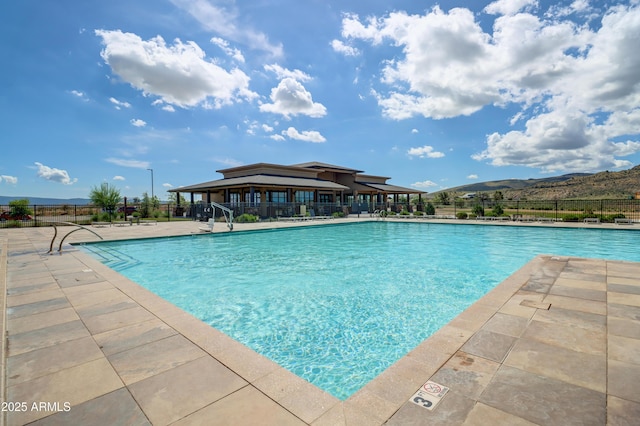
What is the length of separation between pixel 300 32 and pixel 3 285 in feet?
45.0

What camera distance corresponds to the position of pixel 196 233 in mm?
15688

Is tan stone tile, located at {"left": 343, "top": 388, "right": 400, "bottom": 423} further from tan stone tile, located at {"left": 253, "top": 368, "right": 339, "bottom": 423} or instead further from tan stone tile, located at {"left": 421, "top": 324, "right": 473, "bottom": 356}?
tan stone tile, located at {"left": 421, "top": 324, "right": 473, "bottom": 356}

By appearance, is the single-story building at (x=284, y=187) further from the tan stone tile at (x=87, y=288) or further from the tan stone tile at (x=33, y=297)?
the tan stone tile at (x=33, y=297)

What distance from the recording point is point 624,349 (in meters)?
2.99

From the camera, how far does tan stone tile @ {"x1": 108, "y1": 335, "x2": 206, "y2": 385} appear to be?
8.62 feet

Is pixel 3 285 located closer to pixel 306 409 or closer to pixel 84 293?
pixel 84 293

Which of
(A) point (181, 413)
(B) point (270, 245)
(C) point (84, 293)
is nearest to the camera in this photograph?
(A) point (181, 413)

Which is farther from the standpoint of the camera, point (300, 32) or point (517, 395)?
point (300, 32)

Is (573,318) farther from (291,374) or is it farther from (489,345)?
(291,374)

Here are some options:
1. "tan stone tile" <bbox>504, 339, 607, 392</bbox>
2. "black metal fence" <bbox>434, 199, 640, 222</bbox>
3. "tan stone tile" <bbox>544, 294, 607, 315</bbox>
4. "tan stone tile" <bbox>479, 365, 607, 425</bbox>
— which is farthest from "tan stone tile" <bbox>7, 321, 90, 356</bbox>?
"black metal fence" <bbox>434, 199, 640, 222</bbox>

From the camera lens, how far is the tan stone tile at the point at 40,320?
366 cm

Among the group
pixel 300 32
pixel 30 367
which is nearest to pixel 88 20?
pixel 300 32

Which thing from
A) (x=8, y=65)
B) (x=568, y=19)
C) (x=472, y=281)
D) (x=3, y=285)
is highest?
(x=568, y=19)

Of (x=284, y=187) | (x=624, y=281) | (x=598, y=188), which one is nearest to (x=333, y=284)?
(x=624, y=281)
